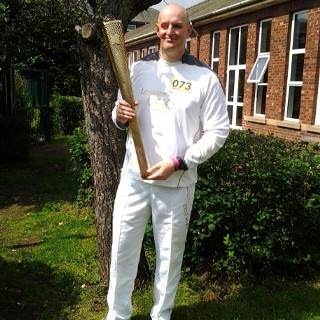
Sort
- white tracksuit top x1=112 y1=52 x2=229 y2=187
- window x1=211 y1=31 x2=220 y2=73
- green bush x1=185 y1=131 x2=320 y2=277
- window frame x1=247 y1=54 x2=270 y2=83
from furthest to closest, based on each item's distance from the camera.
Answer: window x1=211 y1=31 x2=220 y2=73 → window frame x1=247 y1=54 x2=270 y2=83 → green bush x1=185 y1=131 x2=320 y2=277 → white tracksuit top x1=112 y1=52 x2=229 y2=187

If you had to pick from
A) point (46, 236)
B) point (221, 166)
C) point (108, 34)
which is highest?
point (108, 34)

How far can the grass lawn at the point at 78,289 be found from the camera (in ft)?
11.4

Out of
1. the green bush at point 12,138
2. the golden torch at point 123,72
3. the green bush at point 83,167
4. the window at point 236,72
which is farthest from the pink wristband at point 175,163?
the window at point 236,72

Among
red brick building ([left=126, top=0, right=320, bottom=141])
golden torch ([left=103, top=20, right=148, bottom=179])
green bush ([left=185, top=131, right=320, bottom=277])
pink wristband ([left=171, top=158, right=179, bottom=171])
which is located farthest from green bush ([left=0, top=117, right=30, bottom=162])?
pink wristband ([left=171, top=158, right=179, bottom=171])

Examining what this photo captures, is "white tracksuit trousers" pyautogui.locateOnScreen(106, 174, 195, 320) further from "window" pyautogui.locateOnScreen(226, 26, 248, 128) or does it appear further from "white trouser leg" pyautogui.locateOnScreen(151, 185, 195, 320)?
"window" pyautogui.locateOnScreen(226, 26, 248, 128)

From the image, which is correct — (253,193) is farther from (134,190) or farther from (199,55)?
(199,55)

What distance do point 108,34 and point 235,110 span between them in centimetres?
1249

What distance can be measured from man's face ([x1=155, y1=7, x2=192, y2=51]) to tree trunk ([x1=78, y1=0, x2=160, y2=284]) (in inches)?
33.3

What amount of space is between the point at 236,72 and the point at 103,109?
38.8 ft

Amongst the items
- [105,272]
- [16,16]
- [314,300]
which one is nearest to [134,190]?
[105,272]

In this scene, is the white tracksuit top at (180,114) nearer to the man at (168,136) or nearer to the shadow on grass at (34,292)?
the man at (168,136)

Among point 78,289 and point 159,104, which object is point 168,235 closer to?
point 159,104

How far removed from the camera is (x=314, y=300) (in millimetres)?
3682

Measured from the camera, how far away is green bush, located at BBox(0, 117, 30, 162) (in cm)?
982
